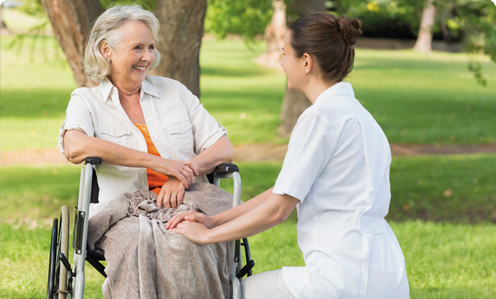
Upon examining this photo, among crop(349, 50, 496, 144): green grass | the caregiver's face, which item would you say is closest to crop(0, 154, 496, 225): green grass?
crop(349, 50, 496, 144): green grass

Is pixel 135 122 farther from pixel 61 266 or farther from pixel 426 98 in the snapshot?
pixel 426 98

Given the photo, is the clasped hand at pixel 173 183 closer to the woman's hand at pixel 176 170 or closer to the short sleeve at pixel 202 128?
the woman's hand at pixel 176 170

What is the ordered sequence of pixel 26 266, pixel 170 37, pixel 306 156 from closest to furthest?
pixel 306 156 < pixel 26 266 < pixel 170 37

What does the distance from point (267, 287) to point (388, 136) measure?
10.2 metres

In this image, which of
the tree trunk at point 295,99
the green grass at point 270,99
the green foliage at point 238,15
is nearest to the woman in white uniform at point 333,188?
the green grass at point 270,99

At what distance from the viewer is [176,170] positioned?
263cm

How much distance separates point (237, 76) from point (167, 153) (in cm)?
2279

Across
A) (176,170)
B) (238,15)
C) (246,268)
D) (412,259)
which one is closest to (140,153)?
(176,170)

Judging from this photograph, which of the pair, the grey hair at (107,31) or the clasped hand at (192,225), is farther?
the grey hair at (107,31)

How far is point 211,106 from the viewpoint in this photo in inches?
634

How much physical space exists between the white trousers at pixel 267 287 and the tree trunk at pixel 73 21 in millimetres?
2848

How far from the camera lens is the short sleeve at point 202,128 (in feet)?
9.64

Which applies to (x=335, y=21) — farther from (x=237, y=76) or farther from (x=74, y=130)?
(x=237, y=76)

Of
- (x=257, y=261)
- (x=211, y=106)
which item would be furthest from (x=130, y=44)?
(x=211, y=106)
